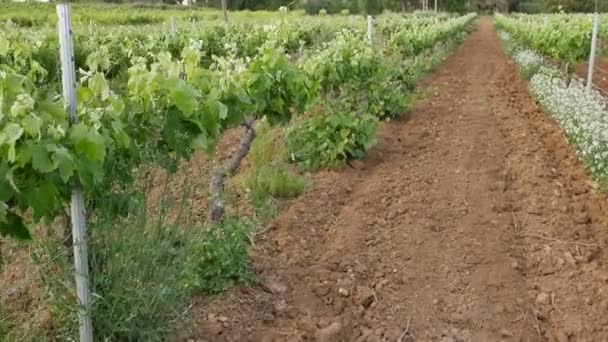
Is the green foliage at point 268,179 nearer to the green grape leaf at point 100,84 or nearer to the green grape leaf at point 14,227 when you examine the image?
the green grape leaf at point 100,84

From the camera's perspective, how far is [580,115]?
806 cm

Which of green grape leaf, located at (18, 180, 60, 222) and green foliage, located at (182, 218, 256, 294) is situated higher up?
green grape leaf, located at (18, 180, 60, 222)

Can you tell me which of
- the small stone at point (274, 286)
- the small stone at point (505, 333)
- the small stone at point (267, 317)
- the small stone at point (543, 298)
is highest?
the small stone at point (274, 286)

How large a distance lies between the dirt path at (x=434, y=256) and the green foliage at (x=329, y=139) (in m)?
0.20

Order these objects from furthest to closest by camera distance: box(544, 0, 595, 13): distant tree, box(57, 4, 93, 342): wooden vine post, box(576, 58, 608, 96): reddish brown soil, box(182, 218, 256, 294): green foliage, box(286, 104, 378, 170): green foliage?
box(544, 0, 595, 13): distant tree, box(576, 58, 608, 96): reddish brown soil, box(286, 104, 378, 170): green foliage, box(182, 218, 256, 294): green foliage, box(57, 4, 93, 342): wooden vine post

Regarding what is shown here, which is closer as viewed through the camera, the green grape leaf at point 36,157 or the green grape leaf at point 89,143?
the green grape leaf at point 36,157

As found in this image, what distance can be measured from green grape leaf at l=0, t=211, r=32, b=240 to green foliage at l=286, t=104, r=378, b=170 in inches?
173

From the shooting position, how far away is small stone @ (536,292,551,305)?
432 cm

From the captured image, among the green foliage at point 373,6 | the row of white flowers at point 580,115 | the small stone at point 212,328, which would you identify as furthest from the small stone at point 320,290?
the green foliage at point 373,6

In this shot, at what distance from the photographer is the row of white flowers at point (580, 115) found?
6840mm

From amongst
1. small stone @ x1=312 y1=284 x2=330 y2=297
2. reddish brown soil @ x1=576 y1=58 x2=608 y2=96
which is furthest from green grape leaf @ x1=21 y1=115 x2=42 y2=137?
reddish brown soil @ x1=576 y1=58 x2=608 y2=96

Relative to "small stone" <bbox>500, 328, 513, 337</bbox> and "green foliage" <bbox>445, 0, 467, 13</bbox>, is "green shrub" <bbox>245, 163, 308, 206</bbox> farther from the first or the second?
"green foliage" <bbox>445, 0, 467, 13</bbox>

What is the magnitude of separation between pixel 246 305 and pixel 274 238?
1.07 metres

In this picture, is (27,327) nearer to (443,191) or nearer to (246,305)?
(246,305)
